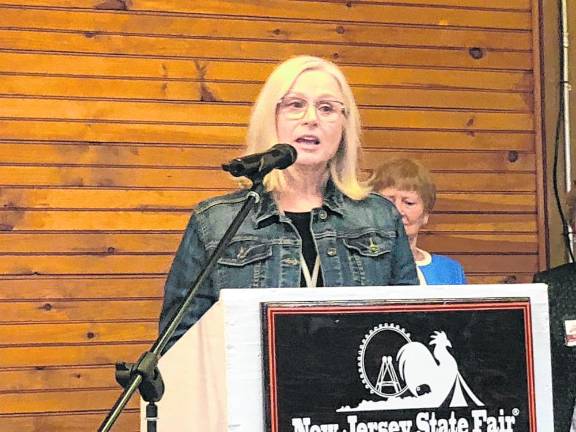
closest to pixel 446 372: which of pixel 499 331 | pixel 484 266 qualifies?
pixel 499 331

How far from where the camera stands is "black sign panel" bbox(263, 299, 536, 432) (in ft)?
4.47

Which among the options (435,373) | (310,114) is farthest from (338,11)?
(435,373)

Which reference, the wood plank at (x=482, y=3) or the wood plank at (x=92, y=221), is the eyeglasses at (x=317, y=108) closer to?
the wood plank at (x=92, y=221)

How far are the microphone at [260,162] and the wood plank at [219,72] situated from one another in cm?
210

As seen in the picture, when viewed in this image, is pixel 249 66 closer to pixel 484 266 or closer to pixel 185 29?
pixel 185 29

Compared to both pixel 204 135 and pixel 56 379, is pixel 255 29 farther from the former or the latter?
pixel 56 379

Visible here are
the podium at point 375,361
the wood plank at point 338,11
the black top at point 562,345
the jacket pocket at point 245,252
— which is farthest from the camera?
the wood plank at point 338,11

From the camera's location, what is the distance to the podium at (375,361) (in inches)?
53.0

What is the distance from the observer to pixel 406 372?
4.58 ft

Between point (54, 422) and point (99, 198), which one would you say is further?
point (99, 198)

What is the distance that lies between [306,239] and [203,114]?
177cm

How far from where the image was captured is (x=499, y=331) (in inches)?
57.7

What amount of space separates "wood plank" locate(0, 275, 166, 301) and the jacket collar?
161 centimetres

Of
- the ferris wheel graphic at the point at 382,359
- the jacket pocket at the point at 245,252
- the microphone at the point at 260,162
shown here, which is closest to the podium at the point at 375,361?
the ferris wheel graphic at the point at 382,359
